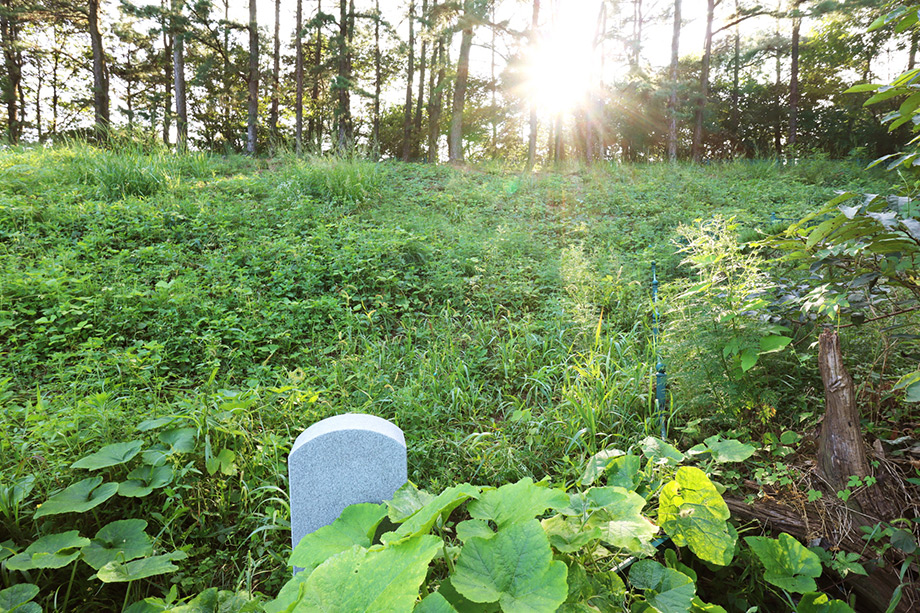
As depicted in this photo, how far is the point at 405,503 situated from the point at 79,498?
1.40 metres

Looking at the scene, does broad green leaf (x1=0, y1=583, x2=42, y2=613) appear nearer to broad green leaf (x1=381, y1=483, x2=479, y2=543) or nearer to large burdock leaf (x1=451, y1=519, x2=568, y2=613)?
broad green leaf (x1=381, y1=483, x2=479, y2=543)

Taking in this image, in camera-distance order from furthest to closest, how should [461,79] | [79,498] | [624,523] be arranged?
[461,79] < [79,498] < [624,523]

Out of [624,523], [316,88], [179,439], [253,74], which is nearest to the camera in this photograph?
[624,523]

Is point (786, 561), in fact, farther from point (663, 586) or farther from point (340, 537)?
point (340, 537)

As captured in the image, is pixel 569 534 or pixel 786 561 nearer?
pixel 569 534

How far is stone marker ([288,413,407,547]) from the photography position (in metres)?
1.45

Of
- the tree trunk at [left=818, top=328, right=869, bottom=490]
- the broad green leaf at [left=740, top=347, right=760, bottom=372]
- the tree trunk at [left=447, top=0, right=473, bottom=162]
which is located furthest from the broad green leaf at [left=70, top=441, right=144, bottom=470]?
the tree trunk at [left=447, top=0, right=473, bottom=162]

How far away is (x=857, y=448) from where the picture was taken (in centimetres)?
162

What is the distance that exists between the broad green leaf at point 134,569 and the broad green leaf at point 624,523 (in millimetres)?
1291

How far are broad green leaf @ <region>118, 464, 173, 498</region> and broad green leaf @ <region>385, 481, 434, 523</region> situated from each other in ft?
3.92

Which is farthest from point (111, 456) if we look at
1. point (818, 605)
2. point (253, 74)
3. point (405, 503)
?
point (253, 74)

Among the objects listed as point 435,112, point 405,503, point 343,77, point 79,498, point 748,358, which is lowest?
point 79,498

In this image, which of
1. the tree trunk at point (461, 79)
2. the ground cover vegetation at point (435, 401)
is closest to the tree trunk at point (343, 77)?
the tree trunk at point (461, 79)

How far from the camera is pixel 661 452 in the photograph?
1568 mm
